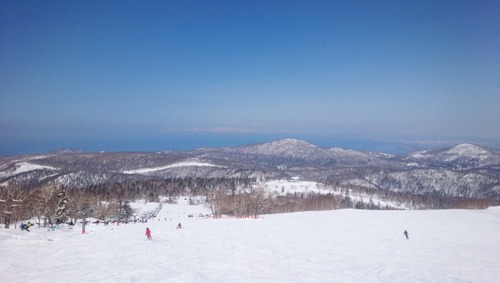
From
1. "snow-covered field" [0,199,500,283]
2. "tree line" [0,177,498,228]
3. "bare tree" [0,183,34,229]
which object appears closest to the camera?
"snow-covered field" [0,199,500,283]

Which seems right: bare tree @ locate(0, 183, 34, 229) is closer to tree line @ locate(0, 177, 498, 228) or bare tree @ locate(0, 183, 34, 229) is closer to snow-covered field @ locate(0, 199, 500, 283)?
tree line @ locate(0, 177, 498, 228)

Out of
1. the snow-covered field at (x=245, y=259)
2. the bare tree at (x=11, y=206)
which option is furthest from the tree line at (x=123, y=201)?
the snow-covered field at (x=245, y=259)

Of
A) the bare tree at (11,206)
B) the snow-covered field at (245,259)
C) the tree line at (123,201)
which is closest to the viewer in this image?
the snow-covered field at (245,259)

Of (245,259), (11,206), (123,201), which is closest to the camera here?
(245,259)

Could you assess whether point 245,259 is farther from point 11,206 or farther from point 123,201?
point 123,201

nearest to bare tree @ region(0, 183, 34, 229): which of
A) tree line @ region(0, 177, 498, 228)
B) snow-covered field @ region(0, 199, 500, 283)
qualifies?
tree line @ region(0, 177, 498, 228)

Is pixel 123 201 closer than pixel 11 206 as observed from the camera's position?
No

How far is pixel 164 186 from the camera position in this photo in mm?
184625

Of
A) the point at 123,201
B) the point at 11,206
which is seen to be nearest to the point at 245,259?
the point at 11,206

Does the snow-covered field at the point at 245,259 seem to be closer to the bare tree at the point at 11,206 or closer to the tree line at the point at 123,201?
the bare tree at the point at 11,206

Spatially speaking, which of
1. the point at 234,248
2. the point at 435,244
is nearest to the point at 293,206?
the point at 435,244

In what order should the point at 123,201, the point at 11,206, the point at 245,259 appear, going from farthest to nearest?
the point at 123,201, the point at 11,206, the point at 245,259

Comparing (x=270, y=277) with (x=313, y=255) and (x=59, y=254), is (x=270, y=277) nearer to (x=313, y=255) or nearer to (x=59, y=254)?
(x=313, y=255)

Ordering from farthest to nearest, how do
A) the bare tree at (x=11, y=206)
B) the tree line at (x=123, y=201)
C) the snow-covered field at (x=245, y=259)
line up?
the tree line at (x=123, y=201) < the bare tree at (x=11, y=206) < the snow-covered field at (x=245, y=259)
